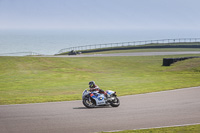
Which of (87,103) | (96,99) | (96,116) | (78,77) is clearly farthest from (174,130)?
(78,77)

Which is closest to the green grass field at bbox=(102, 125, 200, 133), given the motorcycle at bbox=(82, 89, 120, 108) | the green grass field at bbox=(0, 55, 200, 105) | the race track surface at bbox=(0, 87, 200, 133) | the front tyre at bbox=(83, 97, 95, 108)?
the race track surface at bbox=(0, 87, 200, 133)

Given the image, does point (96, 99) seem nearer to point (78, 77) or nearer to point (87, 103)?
point (87, 103)

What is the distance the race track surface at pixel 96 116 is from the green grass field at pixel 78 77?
2.72 metres

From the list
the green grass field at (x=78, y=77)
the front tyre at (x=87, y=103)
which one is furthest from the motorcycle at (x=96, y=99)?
the green grass field at (x=78, y=77)

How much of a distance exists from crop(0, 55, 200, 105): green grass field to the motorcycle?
3.16 metres

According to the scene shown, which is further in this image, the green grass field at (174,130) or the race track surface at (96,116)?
the race track surface at (96,116)

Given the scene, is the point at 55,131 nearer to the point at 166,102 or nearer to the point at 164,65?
the point at 166,102

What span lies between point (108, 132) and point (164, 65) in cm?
3204

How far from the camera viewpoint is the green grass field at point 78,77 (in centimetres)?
2211

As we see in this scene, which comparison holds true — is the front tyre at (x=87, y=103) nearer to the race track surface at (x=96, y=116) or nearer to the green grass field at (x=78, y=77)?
the race track surface at (x=96, y=116)

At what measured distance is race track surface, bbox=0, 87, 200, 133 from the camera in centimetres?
1262

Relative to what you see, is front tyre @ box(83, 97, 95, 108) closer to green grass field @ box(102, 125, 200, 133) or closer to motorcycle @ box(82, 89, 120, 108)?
motorcycle @ box(82, 89, 120, 108)

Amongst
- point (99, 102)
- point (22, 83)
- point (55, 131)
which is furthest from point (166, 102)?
point (22, 83)

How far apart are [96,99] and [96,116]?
1852mm
